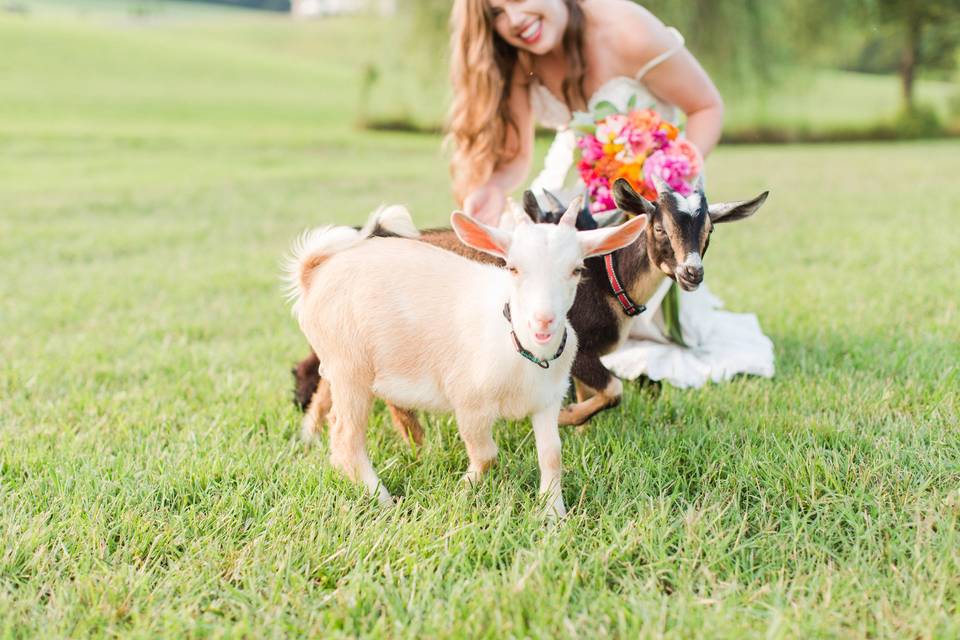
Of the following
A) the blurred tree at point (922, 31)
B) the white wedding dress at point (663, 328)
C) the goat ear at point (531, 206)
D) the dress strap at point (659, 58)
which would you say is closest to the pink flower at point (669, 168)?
the white wedding dress at point (663, 328)

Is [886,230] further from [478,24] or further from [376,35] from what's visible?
[376,35]

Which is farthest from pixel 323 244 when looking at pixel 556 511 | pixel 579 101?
pixel 579 101

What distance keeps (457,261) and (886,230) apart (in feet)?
21.2

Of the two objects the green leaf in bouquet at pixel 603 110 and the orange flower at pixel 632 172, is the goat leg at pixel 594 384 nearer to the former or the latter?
the orange flower at pixel 632 172

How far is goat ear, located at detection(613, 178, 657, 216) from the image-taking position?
111 inches

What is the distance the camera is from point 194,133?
66.9 feet

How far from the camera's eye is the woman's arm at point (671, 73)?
13.3 ft

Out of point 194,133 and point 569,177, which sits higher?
point 569,177

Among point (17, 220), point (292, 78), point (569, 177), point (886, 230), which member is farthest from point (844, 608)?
point (292, 78)

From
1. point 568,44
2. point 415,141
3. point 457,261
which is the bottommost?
point 415,141

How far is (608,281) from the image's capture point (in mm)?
3281

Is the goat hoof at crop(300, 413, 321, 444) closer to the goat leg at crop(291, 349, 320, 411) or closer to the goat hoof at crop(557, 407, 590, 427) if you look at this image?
the goat leg at crop(291, 349, 320, 411)

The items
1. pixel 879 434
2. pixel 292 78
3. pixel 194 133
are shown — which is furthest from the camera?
pixel 292 78

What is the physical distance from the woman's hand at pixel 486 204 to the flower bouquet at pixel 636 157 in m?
0.56
